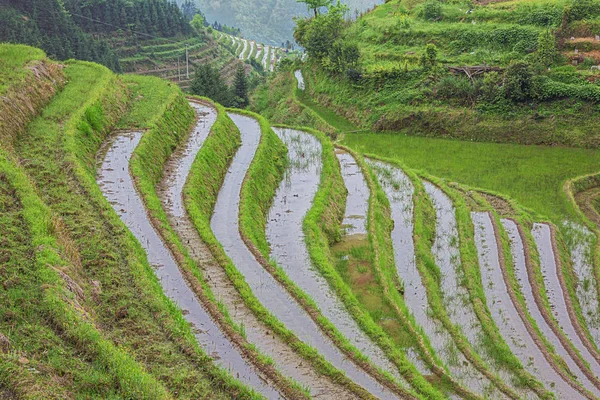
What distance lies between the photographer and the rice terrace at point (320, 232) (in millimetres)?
8602

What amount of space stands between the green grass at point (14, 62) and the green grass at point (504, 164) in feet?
45.3

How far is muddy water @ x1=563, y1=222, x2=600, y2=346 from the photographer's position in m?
14.3

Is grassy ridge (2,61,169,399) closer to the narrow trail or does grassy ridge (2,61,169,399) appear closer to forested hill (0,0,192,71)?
the narrow trail

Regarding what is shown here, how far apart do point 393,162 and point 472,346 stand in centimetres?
1225

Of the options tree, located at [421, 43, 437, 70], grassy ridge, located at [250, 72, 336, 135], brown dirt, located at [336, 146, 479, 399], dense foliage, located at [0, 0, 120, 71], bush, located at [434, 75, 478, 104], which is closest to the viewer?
brown dirt, located at [336, 146, 479, 399]

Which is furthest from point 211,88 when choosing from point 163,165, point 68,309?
point 68,309

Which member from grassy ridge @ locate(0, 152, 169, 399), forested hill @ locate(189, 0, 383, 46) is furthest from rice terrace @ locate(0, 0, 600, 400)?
forested hill @ locate(189, 0, 383, 46)

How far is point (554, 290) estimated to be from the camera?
1524 centimetres

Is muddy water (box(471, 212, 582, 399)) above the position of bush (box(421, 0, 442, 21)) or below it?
below

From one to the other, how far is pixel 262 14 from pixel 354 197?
163m

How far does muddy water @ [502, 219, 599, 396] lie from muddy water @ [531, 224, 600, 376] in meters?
0.46

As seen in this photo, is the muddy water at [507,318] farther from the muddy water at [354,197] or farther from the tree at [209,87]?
the tree at [209,87]

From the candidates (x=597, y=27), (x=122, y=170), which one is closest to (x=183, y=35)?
(x=597, y=27)

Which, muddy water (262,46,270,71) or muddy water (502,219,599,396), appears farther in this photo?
muddy water (262,46,270,71)
